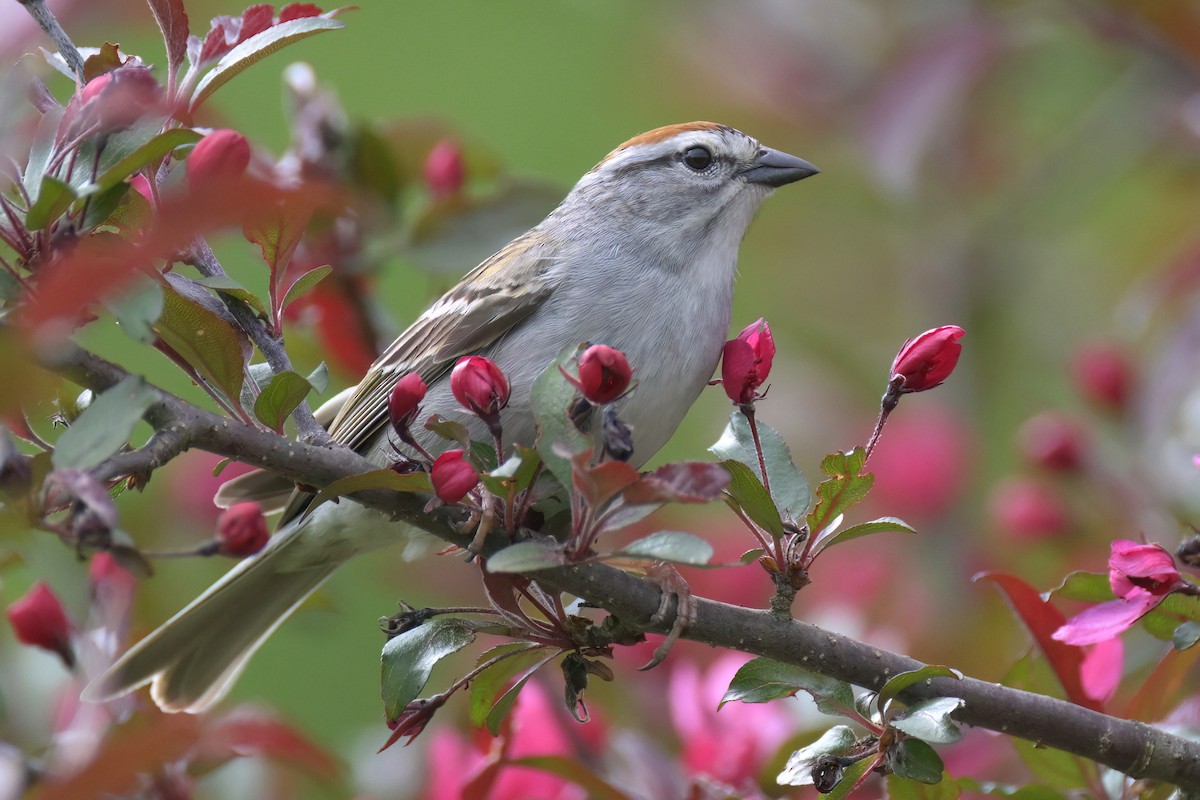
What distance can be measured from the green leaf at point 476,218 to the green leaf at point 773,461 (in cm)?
120

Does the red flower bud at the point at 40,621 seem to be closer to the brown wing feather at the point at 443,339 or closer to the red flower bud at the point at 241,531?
the brown wing feather at the point at 443,339

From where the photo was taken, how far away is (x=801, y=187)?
445cm

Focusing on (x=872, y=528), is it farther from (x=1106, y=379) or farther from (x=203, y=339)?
(x=1106, y=379)

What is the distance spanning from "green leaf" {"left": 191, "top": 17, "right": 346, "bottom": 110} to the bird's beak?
1.63m

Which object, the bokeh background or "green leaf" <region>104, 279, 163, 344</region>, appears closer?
"green leaf" <region>104, 279, 163, 344</region>

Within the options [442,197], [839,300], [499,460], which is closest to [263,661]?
[839,300]

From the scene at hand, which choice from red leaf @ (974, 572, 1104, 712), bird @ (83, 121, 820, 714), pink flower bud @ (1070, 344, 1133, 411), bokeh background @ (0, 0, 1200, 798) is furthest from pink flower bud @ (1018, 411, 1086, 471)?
red leaf @ (974, 572, 1104, 712)

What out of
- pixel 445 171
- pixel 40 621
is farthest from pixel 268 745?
pixel 445 171

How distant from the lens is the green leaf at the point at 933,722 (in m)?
1.57

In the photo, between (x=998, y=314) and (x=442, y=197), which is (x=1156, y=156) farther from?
(x=442, y=197)

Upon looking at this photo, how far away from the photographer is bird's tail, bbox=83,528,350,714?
2506 mm

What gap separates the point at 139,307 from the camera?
1464 millimetres

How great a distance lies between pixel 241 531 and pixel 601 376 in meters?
0.46

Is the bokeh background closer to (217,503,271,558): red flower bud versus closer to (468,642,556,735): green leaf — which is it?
(217,503,271,558): red flower bud
